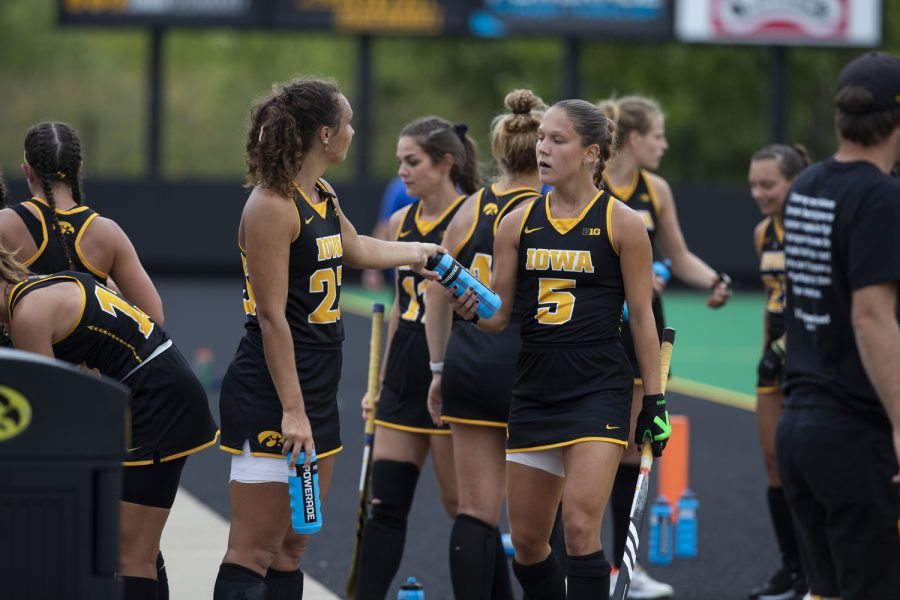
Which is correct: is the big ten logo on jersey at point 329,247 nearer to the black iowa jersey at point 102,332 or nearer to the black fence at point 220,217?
the black iowa jersey at point 102,332

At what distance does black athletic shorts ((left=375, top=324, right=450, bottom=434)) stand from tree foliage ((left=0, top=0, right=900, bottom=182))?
2164 centimetres

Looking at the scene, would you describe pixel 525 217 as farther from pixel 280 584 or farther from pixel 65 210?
pixel 65 210

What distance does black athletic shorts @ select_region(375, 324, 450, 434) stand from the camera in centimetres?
606

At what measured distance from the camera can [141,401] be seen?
4797 millimetres

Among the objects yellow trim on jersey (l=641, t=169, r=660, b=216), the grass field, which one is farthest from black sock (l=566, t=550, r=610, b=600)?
the grass field

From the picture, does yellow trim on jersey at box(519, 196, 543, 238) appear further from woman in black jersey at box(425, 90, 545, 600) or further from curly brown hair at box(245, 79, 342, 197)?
curly brown hair at box(245, 79, 342, 197)

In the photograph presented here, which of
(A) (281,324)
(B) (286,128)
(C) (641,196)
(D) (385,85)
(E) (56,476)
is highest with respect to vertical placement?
(D) (385,85)

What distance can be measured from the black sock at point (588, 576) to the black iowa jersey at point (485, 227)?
1289 millimetres

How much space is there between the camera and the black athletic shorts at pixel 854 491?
386 cm

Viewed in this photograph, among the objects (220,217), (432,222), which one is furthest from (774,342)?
(220,217)

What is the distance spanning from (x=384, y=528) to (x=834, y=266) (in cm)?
253

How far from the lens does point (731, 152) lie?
1191 inches

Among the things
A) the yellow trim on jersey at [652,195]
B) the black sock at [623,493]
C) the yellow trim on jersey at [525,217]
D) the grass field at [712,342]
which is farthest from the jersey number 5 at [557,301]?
the grass field at [712,342]

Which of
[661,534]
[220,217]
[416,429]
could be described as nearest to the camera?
[416,429]
